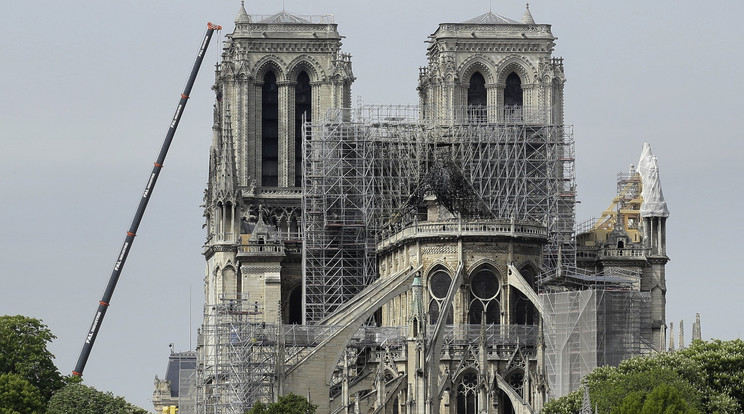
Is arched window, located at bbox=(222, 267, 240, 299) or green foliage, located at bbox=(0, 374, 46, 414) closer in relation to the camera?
green foliage, located at bbox=(0, 374, 46, 414)

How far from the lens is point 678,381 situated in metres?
106

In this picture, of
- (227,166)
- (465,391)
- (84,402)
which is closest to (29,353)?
(84,402)

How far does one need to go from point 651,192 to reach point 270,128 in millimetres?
25127

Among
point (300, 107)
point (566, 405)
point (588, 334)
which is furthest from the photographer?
point (300, 107)

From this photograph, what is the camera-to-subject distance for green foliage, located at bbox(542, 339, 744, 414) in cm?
10478

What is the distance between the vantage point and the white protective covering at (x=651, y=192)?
149725 millimetres

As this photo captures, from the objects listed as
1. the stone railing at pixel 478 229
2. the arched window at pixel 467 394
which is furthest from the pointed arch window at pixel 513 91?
the arched window at pixel 467 394

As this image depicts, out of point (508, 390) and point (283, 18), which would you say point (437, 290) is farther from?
point (283, 18)

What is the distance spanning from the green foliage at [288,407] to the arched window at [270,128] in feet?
140

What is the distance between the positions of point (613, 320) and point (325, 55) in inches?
1536

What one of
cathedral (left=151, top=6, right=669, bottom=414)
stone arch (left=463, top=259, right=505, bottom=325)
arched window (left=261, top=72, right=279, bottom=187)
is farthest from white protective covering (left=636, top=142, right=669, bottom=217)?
arched window (left=261, top=72, right=279, bottom=187)

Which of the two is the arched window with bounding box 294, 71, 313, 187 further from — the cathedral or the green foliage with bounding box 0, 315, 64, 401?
the green foliage with bounding box 0, 315, 64, 401

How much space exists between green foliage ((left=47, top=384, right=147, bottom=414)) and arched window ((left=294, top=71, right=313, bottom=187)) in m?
40.5

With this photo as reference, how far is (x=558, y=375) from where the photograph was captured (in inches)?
4887
